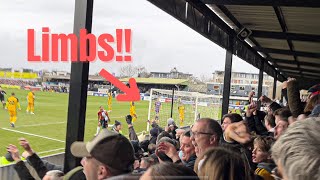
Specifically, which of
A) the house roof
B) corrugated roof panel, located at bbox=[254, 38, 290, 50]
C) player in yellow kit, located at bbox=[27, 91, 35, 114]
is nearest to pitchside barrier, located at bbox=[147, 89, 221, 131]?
the house roof

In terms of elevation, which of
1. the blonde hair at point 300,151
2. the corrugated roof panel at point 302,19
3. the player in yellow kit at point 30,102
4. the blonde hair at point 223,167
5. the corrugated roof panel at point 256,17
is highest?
the corrugated roof panel at point 256,17

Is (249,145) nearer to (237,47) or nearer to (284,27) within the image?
(284,27)

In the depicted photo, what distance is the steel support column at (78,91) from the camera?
2.41 metres

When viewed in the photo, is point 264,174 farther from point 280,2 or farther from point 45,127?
point 45,127

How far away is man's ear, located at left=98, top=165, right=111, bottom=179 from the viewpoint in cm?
129

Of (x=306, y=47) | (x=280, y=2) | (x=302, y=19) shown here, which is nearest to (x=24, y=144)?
(x=280, y=2)

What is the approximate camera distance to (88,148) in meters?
1.37

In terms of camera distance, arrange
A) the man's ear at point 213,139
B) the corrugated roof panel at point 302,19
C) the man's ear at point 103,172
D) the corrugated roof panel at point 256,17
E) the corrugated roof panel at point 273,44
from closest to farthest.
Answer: the man's ear at point 103,172 < the man's ear at point 213,139 < the corrugated roof panel at point 302,19 < the corrugated roof panel at point 256,17 < the corrugated roof panel at point 273,44

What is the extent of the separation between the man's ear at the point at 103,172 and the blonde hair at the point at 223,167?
1.10ft

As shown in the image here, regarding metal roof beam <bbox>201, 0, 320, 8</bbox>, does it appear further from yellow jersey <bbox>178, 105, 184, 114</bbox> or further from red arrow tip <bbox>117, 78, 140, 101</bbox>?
yellow jersey <bbox>178, 105, 184, 114</bbox>

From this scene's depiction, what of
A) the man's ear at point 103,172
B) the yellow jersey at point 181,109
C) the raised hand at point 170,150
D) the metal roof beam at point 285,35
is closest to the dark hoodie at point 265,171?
the raised hand at point 170,150

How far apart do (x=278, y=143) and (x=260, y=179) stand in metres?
0.76

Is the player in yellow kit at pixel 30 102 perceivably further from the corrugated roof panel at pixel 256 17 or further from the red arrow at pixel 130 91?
the red arrow at pixel 130 91

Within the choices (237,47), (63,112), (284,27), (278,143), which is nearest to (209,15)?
(284,27)
